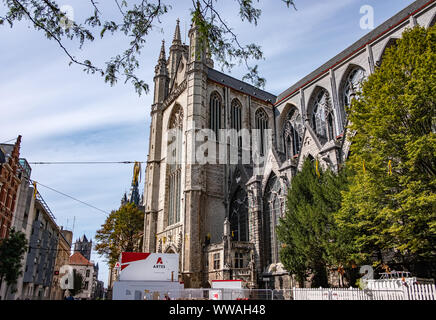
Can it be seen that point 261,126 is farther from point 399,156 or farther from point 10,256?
point 10,256

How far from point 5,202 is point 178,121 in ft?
57.8

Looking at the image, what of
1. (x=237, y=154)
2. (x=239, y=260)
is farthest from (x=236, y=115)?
(x=239, y=260)

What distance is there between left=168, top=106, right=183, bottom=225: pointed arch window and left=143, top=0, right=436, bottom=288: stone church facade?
0.11 metres

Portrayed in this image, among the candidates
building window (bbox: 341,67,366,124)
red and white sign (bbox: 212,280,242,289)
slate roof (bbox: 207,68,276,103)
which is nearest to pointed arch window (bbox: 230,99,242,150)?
slate roof (bbox: 207,68,276,103)

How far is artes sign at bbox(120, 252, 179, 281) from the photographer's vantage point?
21688mm

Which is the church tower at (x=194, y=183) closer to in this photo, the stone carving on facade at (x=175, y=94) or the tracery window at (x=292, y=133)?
the stone carving on facade at (x=175, y=94)

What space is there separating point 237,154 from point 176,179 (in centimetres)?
658

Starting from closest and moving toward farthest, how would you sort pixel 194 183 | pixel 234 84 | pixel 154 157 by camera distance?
pixel 194 183 < pixel 154 157 < pixel 234 84

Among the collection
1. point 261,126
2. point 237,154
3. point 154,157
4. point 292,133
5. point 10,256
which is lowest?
point 10,256

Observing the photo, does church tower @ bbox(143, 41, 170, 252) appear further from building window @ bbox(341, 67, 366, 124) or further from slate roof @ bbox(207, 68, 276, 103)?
building window @ bbox(341, 67, 366, 124)

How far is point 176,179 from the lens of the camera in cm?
3375

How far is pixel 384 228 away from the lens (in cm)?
1410

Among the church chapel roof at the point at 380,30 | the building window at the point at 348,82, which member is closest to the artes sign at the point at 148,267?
the building window at the point at 348,82
